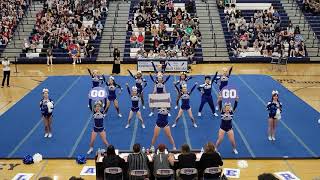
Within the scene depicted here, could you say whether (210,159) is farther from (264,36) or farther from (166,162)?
(264,36)

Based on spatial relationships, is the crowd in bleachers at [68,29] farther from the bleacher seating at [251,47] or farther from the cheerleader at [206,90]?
the cheerleader at [206,90]

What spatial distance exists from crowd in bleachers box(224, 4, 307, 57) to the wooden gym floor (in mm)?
1711

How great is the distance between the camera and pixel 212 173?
29.5 ft

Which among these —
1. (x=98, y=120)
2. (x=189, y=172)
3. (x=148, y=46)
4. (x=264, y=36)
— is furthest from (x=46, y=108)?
(x=264, y=36)

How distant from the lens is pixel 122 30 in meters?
32.4

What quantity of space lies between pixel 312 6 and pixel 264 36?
21.3ft

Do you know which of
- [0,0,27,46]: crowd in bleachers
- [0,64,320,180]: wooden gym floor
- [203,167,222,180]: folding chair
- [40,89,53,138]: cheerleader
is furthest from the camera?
[0,0,27,46]: crowd in bleachers

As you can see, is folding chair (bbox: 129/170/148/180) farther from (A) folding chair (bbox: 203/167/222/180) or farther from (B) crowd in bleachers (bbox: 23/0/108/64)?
(B) crowd in bleachers (bbox: 23/0/108/64)

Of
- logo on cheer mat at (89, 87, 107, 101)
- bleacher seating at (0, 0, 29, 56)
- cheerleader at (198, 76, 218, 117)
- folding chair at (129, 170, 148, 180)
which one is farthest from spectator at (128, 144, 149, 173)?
bleacher seating at (0, 0, 29, 56)

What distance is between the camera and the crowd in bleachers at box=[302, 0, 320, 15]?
33.5 metres

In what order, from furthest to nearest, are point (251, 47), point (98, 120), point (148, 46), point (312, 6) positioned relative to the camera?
1. point (312, 6)
2. point (148, 46)
3. point (251, 47)
4. point (98, 120)

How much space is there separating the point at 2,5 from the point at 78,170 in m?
26.0

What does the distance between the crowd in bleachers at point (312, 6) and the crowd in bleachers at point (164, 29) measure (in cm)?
901

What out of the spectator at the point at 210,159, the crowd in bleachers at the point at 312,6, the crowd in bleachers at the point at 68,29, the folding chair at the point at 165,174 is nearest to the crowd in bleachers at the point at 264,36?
the crowd in bleachers at the point at 312,6
